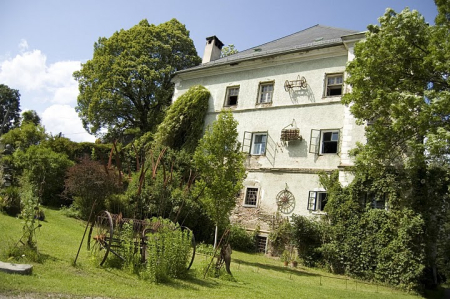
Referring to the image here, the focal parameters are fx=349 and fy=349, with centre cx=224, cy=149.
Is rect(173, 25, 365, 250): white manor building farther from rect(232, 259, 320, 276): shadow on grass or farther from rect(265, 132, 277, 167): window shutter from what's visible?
rect(232, 259, 320, 276): shadow on grass

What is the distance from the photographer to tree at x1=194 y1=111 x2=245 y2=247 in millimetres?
13867

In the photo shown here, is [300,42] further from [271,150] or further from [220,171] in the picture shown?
[220,171]

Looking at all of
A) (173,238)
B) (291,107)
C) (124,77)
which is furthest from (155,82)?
(173,238)

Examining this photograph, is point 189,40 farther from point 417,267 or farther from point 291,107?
point 417,267

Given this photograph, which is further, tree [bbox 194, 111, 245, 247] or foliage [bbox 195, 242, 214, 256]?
foliage [bbox 195, 242, 214, 256]

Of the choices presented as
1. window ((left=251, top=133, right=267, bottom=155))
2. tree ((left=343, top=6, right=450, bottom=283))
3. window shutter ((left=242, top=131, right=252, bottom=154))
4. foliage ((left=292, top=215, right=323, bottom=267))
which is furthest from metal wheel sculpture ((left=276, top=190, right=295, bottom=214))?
tree ((left=343, top=6, right=450, bottom=283))

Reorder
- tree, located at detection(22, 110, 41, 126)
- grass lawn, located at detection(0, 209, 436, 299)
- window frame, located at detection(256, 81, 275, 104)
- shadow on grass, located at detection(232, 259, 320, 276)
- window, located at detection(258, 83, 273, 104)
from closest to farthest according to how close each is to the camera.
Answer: grass lawn, located at detection(0, 209, 436, 299) < shadow on grass, located at detection(232, 259, 320, 276) < window frame, located at detection(256, 81, 275, 104) < window, located at detection(258, 83, 273, 104) < tree, located at detection(22, 110, 41, 126)

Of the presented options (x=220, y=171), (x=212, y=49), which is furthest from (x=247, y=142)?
(x=212, y=49)

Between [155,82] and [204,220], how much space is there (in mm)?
15453

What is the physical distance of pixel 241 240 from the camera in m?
17.5

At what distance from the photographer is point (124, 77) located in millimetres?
28703

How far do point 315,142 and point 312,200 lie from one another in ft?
10.2

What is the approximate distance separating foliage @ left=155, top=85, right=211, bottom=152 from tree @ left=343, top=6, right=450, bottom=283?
1083 centimetres

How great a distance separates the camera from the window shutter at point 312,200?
17.2 meters
